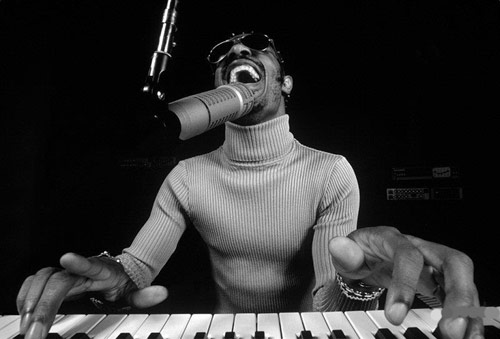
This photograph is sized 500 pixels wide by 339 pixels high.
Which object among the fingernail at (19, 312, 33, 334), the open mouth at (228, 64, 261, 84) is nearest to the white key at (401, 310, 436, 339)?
the fingernail at (19, 312, 33, 334)

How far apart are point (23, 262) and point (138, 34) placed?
2.69 feet

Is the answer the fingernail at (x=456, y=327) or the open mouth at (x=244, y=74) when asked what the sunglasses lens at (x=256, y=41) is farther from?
the fingernail at (x=456, y=327)

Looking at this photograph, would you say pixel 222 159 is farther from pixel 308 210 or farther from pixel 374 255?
pixel 374 255

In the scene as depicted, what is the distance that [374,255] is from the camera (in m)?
0.61

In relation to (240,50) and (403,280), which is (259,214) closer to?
(240,50)

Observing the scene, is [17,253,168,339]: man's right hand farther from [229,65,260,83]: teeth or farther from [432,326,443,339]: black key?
[229,65,260,83]: teeth

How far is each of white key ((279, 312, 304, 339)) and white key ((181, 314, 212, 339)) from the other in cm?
12

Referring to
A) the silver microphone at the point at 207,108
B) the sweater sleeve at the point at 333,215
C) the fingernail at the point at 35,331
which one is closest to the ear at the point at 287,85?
the sweater sleeve at the point at 333,215

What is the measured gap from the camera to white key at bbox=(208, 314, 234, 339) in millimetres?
557

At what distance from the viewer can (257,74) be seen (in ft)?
3.48

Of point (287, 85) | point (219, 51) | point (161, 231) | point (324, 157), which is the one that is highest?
point (219, 51)

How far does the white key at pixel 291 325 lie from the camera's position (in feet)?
1.79

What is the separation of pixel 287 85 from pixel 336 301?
2.20 feet

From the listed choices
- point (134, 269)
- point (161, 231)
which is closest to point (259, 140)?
point (161, 231)
